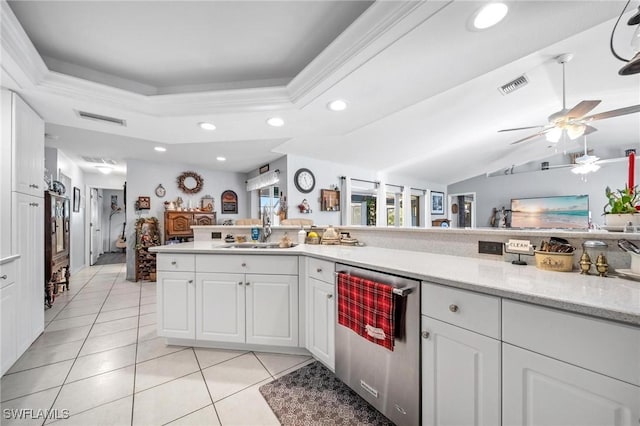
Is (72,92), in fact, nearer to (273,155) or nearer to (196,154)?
(196,154)

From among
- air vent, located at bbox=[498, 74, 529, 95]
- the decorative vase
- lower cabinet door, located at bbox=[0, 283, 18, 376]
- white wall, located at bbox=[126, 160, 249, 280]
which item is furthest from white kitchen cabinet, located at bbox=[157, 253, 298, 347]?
white wall, located at bbox=[126, 160, 249, 280]

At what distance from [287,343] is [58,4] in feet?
8.83

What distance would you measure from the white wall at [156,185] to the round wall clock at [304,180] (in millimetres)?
2240

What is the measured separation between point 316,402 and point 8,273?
2484 mm

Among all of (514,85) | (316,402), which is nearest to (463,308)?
(316,402)

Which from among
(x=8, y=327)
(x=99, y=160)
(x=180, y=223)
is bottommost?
(x=8, y=327)

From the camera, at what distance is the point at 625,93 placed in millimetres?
3051

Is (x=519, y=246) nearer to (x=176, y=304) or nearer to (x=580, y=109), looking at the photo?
(x=580, y=109)

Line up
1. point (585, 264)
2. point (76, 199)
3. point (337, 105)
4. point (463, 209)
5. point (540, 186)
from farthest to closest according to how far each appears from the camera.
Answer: point (463, 209) < point (540, 186) < point (76, 199) < point (337, 105) < point (585, 264)

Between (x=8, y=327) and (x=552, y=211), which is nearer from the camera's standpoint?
(x=8, y=327)

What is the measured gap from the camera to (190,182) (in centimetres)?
532

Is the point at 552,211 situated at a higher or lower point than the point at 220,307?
higher

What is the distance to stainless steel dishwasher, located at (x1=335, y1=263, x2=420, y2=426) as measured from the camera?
1190mm

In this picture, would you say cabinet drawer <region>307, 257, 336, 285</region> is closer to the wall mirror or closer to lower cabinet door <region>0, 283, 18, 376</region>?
lower cabinet door <region>0, 283, 18, 376</region>
